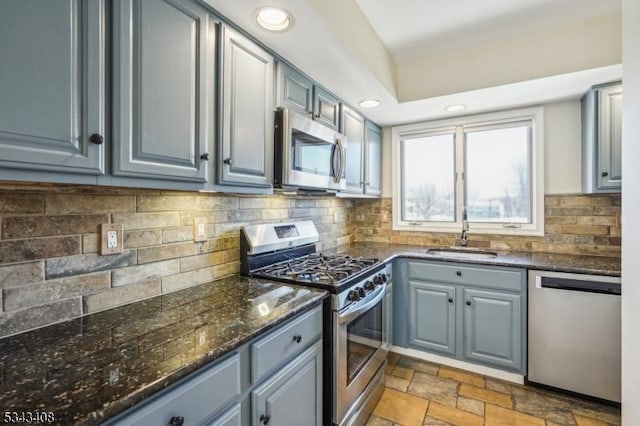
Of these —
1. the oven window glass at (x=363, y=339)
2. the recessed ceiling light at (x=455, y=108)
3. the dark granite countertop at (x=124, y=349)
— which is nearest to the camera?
the dark granite countertop at (x=124, y=349)

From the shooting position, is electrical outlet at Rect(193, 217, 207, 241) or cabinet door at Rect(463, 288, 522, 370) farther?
cabinet door at Rect(463, 288, 522, 370)

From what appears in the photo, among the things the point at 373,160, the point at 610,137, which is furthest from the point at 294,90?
the point at 610,137

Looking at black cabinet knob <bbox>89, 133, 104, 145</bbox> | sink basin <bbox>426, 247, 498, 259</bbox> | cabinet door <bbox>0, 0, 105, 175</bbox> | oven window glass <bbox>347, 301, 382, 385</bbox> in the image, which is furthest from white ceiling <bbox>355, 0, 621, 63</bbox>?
oven window glass <bbox>347, 301, 382, 385</bbox>

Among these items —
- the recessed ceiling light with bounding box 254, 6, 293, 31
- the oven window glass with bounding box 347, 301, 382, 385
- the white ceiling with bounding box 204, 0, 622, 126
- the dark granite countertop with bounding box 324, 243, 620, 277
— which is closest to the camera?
the recessed ceiling light with bounding box 254, 6, 293, 31

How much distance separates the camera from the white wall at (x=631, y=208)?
3.96 feet

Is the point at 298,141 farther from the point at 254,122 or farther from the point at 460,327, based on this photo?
the point at 460,327

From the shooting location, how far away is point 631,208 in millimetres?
1255

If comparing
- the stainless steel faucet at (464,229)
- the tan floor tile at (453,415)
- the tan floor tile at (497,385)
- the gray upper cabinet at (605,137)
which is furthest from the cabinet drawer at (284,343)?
the gray upper cabinet at (605,137)

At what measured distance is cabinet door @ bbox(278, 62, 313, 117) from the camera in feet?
5.74

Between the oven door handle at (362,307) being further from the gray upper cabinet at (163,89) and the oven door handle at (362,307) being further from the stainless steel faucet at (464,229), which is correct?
the stainless steel faucet at (464,229)

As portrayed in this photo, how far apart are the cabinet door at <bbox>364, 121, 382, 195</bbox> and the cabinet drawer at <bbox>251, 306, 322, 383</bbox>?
170 cm

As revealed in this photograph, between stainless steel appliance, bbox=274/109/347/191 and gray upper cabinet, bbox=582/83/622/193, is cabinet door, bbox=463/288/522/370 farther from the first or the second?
stainless steel appliance, bbox=274/109/347/191

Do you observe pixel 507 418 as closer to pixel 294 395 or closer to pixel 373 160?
pixel 294 395

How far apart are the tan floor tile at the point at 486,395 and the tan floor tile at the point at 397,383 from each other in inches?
15.2
